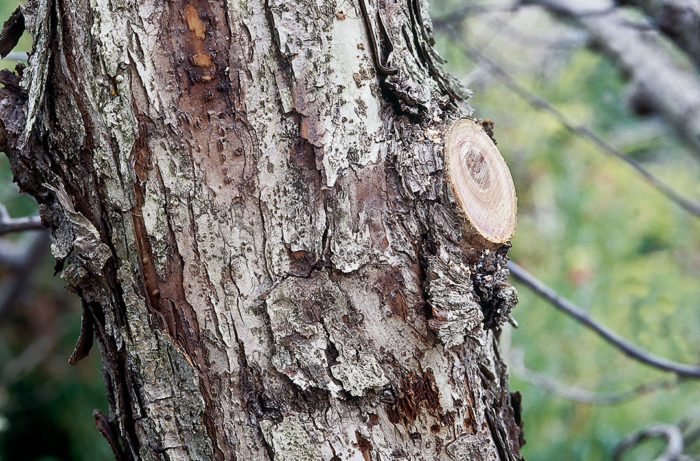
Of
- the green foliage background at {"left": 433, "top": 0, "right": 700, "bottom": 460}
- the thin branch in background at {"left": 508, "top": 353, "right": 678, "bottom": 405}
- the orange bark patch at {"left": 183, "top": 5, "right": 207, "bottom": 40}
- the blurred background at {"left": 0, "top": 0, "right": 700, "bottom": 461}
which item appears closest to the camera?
the orange bark patch at {"left": 183, "top": 5, "right": 207, "bottom": 40}

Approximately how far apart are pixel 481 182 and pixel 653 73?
1.79 metres

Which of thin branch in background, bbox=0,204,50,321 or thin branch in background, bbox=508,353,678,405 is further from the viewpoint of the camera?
thin branch in background, bbox=0,204,50,321

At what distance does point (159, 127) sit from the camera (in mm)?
692

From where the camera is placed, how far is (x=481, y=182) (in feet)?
→ 2.54

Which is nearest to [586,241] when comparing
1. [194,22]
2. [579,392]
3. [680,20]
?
[579,392]

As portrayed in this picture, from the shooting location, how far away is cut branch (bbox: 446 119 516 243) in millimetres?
748

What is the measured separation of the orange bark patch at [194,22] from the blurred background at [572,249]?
110cm

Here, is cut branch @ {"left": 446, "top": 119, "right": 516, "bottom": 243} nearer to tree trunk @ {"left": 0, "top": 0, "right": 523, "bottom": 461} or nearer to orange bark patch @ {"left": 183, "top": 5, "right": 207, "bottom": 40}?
tree trunk @ {"left": 0, "top": 0, "right": 523, "bottom": 461}

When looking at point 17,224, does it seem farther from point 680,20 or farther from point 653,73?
point 653,73

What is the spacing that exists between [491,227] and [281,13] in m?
0.36

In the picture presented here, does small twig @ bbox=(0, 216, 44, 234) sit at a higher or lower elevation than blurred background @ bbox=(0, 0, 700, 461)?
lower

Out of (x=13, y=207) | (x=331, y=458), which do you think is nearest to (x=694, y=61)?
(x=331, y=458)

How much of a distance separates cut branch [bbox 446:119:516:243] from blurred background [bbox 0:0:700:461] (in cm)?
84

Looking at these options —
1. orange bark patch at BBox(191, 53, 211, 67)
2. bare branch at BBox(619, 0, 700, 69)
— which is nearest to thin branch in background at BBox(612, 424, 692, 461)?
bare branch at BBox(619, 0, 700, 69)
